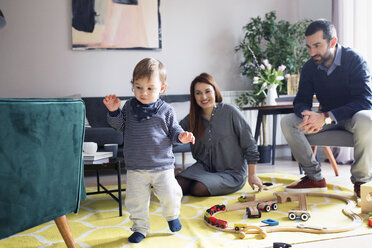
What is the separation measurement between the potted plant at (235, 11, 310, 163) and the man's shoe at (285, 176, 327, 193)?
1.84 meters

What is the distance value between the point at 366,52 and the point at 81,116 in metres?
3.27

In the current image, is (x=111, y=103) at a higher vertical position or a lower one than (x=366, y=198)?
higher

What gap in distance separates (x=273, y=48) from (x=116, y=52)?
183 cm

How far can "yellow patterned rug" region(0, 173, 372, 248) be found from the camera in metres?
1.54

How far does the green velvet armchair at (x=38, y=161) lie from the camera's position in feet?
3.52

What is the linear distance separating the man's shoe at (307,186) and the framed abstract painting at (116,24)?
8.11 feet

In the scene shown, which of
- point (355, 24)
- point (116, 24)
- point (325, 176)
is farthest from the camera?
point (116, 24)

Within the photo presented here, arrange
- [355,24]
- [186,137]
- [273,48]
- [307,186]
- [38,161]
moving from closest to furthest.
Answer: [38,161] < [186,137] < [307,186] < [355,24] < [273,48]

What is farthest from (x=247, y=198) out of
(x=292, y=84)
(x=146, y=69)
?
(x=292, y=84)

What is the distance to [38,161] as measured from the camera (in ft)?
3.83

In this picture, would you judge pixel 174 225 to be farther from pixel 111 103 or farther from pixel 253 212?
pixel 111 103

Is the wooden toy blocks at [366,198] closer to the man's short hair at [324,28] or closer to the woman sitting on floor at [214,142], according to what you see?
the woman sitting on floor at [214,142]

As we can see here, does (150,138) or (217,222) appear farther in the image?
(217,222)

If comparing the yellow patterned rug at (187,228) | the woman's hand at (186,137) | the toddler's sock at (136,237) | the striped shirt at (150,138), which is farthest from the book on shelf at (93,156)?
the woman's hand at (186,137)
